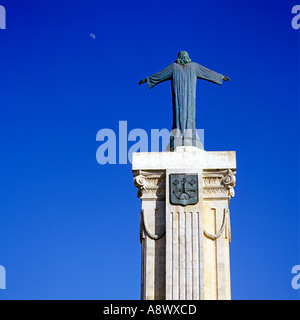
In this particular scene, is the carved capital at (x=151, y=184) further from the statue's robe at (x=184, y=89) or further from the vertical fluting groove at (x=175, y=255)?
the statue's robe at (x=184, y=89)

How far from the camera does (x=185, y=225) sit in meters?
27.8

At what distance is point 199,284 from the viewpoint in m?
26.9

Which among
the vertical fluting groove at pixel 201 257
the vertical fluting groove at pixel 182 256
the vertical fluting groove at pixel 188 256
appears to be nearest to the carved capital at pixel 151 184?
the vertical fluting groove at pixel 182 256

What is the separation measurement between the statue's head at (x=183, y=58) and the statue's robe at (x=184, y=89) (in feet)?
0.54

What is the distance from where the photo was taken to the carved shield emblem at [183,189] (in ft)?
92.0

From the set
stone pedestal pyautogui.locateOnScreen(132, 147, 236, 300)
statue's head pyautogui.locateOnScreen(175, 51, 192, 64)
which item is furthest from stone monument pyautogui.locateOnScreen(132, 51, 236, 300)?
statue's head pyautogui.locateOnScreen(175, 51, 192, 64)

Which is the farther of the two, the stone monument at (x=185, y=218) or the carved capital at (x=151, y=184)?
the carved capital at (x=151, y=184)

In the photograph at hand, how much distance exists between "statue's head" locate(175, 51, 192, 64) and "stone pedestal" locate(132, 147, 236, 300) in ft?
12.0

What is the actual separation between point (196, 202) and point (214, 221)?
92 centimetres

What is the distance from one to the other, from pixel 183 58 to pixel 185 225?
6.67 meters

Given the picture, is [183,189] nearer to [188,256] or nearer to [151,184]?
[151,184]

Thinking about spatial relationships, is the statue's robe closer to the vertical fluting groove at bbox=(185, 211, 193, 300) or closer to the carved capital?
the carved capital

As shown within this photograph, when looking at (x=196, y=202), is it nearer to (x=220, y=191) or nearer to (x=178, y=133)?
(x=220, y=191)
